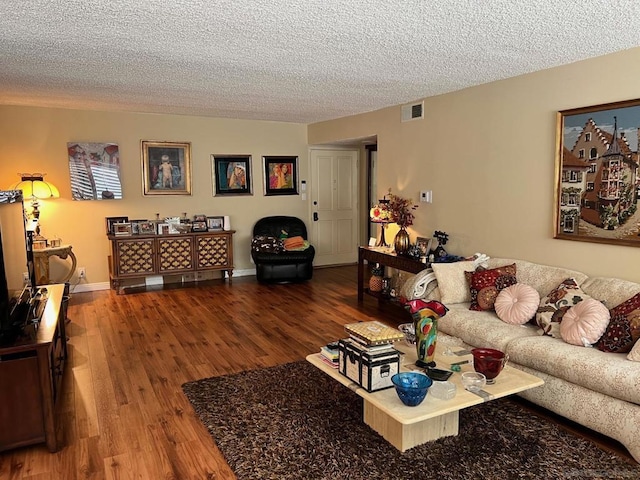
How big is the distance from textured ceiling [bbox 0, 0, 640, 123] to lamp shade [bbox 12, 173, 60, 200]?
1293mm

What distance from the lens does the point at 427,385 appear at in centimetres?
243

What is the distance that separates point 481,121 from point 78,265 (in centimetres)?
533

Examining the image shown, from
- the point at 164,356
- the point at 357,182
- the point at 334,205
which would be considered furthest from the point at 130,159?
the point at 357,182

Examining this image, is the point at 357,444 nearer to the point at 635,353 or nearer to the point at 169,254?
the point at 635,353

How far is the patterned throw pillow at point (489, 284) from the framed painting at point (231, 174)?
171 inches

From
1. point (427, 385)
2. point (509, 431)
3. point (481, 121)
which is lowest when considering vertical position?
Answer: point (509, 431)

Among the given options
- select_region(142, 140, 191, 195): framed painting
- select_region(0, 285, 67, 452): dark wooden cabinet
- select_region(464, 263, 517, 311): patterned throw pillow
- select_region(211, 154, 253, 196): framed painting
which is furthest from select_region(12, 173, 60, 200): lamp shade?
select_region(464, 263, 517, 311): patterned throw pillow

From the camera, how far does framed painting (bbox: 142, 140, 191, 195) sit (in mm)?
6715

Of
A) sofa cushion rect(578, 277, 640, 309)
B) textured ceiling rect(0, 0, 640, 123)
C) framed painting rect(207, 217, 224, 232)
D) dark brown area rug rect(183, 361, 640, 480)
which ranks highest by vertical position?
textured ceiling rect(0, 0, 640, 123)

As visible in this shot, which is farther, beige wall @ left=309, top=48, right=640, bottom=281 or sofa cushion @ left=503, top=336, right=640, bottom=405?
beige wall @ left=309, top=48, right=640, bottom=281

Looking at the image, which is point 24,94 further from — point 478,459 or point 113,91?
point 478,459

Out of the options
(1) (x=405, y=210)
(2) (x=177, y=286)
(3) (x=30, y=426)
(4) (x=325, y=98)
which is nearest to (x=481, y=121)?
(1) (x=405, y=210)

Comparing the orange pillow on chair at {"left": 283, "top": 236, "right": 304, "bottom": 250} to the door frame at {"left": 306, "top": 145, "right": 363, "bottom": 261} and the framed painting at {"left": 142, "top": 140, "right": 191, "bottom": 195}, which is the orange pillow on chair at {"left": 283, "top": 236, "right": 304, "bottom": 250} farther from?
the framed painting at {"left": 142, "top": 140, "right": 191, "bottom": 195}

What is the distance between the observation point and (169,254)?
6.62 m
